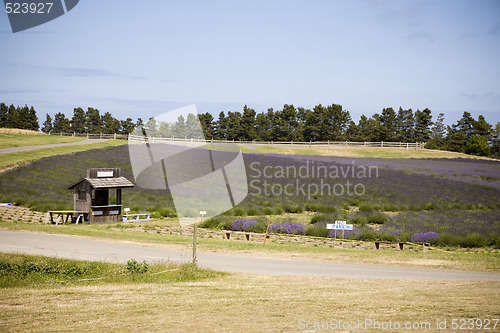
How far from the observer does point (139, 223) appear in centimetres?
2986

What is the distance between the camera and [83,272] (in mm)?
14406

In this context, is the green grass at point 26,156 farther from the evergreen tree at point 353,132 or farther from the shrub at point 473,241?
the evergreen tree at point 353,132

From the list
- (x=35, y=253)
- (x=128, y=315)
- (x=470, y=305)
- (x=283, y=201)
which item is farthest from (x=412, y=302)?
(x=283, y=201)

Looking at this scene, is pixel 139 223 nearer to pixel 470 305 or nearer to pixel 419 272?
pixel 419 272

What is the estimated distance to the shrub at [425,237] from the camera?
2340 cm

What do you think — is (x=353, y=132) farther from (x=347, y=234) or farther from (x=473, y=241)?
(x=473, y=241)

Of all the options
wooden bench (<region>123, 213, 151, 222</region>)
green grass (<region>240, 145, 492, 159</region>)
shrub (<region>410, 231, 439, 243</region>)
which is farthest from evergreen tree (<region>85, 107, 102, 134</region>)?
shrub (<region>410, 231, 439, 243</region>)

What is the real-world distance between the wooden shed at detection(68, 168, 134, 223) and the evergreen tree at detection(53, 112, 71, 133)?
112610 millimetres

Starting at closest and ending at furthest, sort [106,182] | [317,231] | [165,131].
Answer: [317,231] < [106,182] < [165,131]

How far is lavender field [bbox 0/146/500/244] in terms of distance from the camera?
95.8 ft

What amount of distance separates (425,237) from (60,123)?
439ft

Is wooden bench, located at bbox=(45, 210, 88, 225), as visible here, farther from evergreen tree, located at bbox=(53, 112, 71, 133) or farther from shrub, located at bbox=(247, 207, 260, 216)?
evergreen tree, located at bbox=(53, 112, 71, 133)

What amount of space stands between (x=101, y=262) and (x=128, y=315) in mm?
6581

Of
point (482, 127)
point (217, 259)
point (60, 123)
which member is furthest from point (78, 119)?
point (217, 259)
